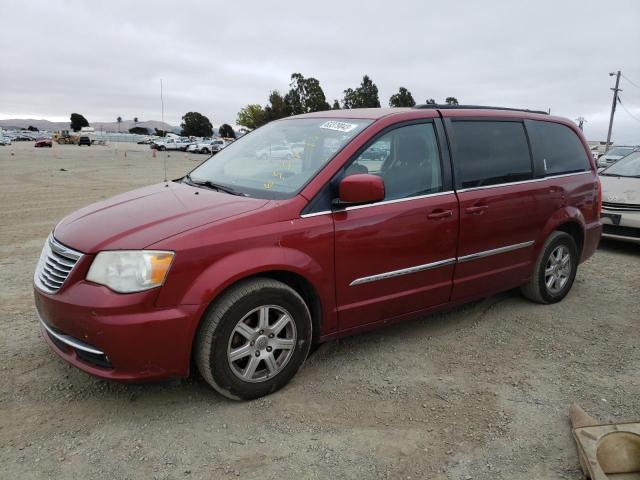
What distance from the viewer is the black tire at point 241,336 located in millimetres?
2816

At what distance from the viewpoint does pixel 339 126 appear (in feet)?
12.0

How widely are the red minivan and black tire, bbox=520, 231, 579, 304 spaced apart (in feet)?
0.10

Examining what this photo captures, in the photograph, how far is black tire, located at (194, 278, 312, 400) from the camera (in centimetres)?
282

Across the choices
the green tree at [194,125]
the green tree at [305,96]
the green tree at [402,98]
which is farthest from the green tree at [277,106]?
the green tree at [194,125]

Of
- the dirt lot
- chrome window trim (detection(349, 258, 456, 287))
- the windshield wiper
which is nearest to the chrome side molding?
chrome window trim (detection(349, 258, 456, 287))

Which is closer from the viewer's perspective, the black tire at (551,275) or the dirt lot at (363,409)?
the dirt lot at (363,409)

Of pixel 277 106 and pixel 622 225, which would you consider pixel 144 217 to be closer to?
pixel 622 225

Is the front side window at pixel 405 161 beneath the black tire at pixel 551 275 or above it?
above

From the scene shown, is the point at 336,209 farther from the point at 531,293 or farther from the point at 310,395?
the point at 531,293

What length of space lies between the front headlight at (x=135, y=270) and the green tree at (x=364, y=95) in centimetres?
5552

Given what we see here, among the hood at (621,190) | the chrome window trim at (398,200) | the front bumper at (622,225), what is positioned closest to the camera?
the chrome window trim at (398,200)

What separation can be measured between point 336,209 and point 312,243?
28 centimetres

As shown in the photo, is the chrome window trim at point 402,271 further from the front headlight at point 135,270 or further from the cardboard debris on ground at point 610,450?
the cardboard debris on ground at point 610,450

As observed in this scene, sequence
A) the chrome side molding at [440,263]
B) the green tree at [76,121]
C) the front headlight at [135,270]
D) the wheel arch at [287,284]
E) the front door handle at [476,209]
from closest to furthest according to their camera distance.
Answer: the front headlight at [135,270], the wheel arch at [287,284], the chrome side molding at [440,263], the front door handle at [476,209], the green tree at [76,121]
